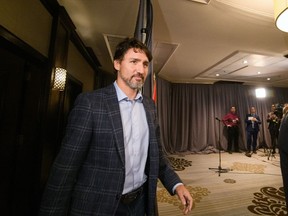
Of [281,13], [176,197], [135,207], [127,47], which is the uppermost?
[281,13]

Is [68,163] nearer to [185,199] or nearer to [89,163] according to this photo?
[89,163]

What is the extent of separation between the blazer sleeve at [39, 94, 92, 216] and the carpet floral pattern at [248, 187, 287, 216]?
8.01ft

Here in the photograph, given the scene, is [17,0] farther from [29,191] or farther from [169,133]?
[169,133]

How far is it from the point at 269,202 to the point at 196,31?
108 inches

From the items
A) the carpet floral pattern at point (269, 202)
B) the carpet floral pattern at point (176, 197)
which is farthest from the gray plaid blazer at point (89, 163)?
the carpet floral pattern at point (269, 202)

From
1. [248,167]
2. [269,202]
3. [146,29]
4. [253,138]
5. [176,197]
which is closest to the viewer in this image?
[146,29]

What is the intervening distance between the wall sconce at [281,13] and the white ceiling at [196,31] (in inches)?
27.3

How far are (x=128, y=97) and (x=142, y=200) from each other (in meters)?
0.57

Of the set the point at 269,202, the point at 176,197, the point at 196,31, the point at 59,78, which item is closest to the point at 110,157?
the point at 59,78

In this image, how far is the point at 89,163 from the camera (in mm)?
771

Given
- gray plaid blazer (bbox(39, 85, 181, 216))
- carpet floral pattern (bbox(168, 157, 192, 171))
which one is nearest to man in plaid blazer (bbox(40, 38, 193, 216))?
gray plaid blazer (bbox(39, 85, 181, 216))

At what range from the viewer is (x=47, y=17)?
2.02 m

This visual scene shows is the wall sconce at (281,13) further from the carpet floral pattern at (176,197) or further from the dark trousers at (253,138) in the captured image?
the dark trousers at (253,138)

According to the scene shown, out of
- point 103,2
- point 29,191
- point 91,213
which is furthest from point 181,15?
point 29,191
